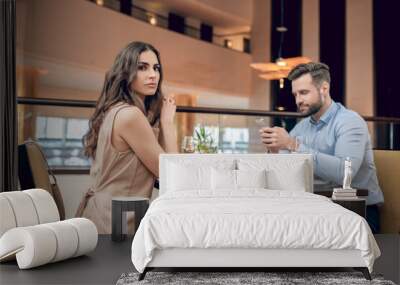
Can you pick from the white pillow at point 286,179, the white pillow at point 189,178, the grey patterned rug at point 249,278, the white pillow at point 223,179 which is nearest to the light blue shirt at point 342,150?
the white pillow at point 286,179

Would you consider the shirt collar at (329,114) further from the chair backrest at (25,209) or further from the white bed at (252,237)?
the chair backrest at (25,209)

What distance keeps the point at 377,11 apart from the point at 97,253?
6.55m

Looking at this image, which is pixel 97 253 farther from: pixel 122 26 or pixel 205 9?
pixel 205 9

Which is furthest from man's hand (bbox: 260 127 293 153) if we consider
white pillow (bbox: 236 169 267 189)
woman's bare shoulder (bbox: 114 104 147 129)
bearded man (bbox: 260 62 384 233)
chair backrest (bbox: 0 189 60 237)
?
chair backrest (bbox: 0 189 60 237)

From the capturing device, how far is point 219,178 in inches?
164

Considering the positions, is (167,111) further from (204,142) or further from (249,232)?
(249,232)

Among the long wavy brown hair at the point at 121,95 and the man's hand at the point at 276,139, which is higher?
the long wavy brown hair at the point at 121,95

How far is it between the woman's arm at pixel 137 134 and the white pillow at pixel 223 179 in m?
0.83

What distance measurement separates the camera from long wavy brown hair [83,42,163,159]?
5.02 m

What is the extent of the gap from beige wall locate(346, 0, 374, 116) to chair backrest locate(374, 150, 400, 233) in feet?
12.9

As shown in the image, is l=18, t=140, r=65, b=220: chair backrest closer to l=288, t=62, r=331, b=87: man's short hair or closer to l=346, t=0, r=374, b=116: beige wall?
l=288, t=62, r=331, b=87: man's short hair

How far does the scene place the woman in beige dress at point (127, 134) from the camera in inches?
190

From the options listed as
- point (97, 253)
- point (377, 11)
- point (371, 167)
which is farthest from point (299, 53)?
point (97, 253)

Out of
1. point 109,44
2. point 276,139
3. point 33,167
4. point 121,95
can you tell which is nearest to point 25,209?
point 33,167
